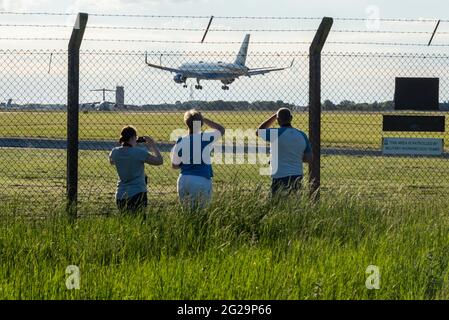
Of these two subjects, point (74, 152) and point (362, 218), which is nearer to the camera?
point (362, 218)

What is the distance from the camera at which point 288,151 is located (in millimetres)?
9680

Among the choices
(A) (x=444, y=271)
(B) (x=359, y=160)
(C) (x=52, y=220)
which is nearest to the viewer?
(A) (x=444, y=271)

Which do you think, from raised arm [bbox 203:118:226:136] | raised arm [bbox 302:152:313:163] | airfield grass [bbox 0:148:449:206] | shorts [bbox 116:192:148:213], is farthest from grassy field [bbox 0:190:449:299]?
airfield grass [bbox 0:148:449:206]

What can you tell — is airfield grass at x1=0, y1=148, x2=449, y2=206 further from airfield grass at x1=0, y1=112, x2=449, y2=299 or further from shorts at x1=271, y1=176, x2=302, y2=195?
airfield grass at x1=0, y1=112, x2=449, y2=299

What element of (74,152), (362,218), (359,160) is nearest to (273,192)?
(362,218)

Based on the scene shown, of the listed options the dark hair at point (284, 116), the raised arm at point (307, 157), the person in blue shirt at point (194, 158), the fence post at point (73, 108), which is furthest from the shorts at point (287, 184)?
the fence post at point (73, 108)

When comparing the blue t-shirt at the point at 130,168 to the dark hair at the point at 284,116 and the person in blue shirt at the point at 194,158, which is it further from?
the dark hair at the point at 284,116

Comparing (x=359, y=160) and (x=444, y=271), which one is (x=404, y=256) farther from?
(x=359, y=160)

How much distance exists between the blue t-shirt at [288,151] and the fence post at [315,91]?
0.82ft

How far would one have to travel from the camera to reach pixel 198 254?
23.5ft

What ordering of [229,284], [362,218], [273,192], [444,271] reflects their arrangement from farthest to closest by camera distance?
[273,192] → [362,218] → [444,271] → [229,284]

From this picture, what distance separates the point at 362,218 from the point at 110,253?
98.4 inches

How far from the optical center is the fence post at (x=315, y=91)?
387 inches

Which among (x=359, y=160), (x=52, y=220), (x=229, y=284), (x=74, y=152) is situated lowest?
(x=229, y=284)
